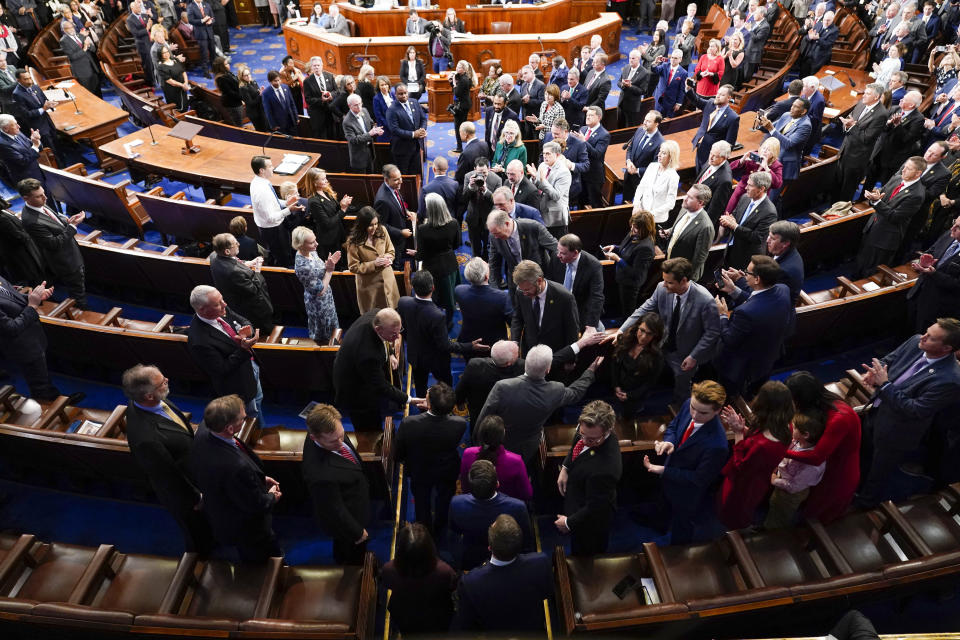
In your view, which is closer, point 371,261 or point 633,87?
point 371,261

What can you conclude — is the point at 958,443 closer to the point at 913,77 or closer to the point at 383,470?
the point at 383,470

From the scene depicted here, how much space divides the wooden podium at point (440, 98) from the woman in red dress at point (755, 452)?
27.1 ft

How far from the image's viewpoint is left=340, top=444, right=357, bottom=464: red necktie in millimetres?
2961

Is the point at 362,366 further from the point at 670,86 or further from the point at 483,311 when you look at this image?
the point at 670,86

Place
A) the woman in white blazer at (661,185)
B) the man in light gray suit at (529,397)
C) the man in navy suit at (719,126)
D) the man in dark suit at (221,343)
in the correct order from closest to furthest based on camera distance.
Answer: the man in light gray suit at (529,397) → the man in dark suit at (221,343) → the woman in white blazer at (661,185) → the man in navy suit at (719,126)

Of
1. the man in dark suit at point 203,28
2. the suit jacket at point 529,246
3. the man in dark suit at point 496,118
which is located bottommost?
the suit jacket at point 529,246

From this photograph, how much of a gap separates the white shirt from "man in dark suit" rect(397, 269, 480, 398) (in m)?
1.97

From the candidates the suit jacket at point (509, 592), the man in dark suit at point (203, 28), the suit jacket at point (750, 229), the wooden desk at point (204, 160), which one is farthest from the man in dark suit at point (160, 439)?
the man in dark suit at point (203, 28)

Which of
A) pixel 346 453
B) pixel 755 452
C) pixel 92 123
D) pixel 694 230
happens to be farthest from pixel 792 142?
pixel 92 123

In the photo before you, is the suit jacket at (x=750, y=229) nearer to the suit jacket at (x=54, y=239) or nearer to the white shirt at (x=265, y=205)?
the white shirt at (x=265, y=205)

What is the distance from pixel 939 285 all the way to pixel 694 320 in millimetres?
2056

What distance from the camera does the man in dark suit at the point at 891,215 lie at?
5078 millimetres

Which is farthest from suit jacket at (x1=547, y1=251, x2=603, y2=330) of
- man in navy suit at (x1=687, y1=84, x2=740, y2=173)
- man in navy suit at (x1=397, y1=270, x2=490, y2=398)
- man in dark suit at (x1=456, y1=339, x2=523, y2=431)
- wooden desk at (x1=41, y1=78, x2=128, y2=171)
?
wooden desk at (x1=41, y1=78, x2=128, y2=171)

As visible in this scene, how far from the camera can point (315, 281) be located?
4422 mm
